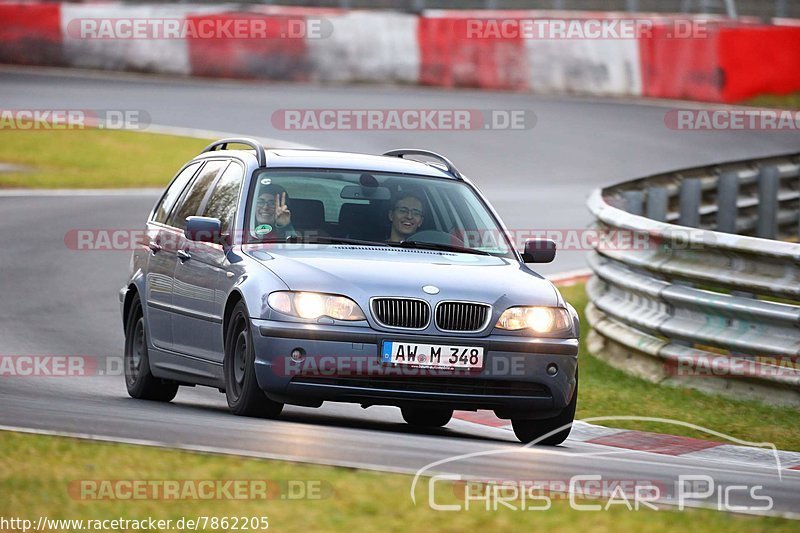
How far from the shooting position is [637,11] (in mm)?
31625

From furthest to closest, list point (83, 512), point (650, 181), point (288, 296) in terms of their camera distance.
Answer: point (650, 181) < point (288, 296) < point (83, 512)

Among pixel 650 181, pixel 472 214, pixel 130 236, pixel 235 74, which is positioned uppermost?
pixel 472 214

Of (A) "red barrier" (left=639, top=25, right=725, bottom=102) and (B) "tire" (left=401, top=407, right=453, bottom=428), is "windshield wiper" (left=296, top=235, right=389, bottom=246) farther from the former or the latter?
(A) "red barrier" (left=639, top=25, right=725, bottom=102)

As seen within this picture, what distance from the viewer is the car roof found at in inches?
398

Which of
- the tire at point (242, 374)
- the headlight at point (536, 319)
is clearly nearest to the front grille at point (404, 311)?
the headlight at point (536, 319)

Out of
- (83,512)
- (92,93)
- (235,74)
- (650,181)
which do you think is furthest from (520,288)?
(235,74)

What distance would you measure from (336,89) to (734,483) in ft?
85.0

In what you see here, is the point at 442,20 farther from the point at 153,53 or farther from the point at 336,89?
the point at 153,53

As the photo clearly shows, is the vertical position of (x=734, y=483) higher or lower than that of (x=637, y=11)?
higher

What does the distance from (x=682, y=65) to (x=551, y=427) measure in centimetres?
2221

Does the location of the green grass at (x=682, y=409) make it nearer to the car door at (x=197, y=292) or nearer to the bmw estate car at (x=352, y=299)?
the bmw estate car at (x=352, y=299)

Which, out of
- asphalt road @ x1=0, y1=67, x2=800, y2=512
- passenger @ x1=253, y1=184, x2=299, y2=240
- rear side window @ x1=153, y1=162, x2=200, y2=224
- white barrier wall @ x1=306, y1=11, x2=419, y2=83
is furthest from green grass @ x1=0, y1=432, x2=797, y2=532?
white barrier wall @ x1=306, y1=11, x2=419, y2=83

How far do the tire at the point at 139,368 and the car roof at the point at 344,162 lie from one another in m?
1.24

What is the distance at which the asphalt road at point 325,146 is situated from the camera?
292 inches
